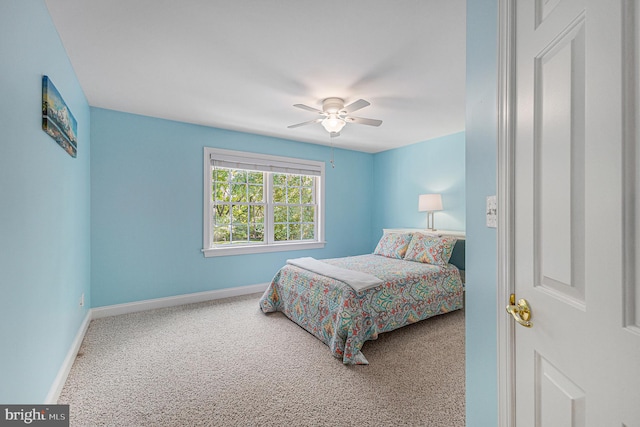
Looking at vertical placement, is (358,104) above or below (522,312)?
above

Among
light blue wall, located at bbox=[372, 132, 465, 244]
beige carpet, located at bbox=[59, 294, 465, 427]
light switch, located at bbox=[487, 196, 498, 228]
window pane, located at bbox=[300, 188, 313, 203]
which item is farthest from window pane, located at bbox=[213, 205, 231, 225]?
light switch, located at bbox=[487, 196, 498, 228]

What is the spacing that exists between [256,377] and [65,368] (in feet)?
4.65

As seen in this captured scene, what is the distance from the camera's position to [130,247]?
3.50 meters

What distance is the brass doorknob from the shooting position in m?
0.89

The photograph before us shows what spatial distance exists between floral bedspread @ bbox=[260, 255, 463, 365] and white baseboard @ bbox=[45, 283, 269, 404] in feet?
2.90

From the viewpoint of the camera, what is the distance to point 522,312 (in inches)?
35.8

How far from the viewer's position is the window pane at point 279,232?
4.70 metres

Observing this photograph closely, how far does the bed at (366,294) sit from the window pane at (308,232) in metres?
1.37

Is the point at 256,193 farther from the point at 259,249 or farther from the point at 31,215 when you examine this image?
the point at 31,215

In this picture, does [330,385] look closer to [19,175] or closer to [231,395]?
[231,395]

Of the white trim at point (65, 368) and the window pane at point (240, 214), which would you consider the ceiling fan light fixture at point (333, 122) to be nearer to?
the window pane at point (240, 214)

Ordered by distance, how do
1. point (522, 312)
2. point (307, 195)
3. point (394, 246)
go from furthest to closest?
point (307, 195) < point (394, 246) < point (522, 312)

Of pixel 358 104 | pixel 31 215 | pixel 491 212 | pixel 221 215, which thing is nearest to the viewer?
pixel 491 212

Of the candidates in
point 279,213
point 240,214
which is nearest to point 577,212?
point 240,214
